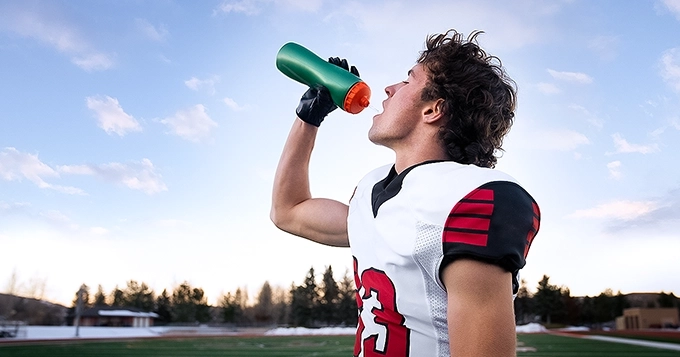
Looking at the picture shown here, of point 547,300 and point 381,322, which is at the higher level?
point 547,300

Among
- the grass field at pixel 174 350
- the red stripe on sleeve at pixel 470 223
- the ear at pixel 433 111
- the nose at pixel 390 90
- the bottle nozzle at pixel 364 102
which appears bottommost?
the grass field at pixel 174 350

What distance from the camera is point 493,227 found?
1.29m

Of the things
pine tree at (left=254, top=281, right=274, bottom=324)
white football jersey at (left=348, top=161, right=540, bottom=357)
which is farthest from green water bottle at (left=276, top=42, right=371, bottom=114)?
pine tree at (left=254, top=281, right=274, bottom=324)

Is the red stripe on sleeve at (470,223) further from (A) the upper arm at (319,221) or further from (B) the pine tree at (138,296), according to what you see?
(B) the pine tree at (138,296)

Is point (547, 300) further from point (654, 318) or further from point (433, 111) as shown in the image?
point (433, 111)

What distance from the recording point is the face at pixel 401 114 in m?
1.87

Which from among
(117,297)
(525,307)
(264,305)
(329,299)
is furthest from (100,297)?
(525,307)

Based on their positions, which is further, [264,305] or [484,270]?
[264,305]

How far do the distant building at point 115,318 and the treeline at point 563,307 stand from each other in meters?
38.2

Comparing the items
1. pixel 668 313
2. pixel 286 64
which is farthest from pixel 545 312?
pixel 286 64

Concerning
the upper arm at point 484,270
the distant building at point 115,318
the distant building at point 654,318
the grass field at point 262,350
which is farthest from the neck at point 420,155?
the distant building at point 115,318

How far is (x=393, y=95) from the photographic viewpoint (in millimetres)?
1981

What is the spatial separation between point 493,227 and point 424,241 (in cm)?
18

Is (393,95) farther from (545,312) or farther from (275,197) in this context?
Result: (545,312)
